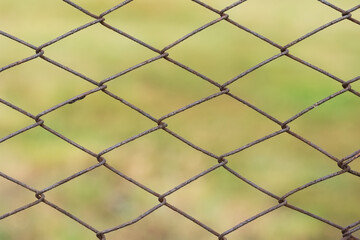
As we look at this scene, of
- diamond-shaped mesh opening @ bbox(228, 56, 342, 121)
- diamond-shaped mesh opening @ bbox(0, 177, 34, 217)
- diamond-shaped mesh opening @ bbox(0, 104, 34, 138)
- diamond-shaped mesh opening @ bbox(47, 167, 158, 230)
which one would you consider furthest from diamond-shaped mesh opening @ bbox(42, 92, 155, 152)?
diamond-shaped mesh opening @ bbox(228, 56, 342, 121)

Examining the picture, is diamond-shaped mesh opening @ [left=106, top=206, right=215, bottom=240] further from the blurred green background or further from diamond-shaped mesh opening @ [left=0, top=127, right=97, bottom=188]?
diamond-shaped mesh opening @ [left=0, top=127, right=97, bottom=188]

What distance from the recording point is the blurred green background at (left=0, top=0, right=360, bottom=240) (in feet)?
10.7

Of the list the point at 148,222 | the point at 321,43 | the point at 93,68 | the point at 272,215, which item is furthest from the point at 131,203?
the point at 321,43

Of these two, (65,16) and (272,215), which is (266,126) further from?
(65,16)

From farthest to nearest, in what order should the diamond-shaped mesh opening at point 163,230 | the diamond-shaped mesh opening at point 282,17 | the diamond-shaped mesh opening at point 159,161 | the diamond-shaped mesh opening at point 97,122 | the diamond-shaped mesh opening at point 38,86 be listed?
the diamond-shaped mesh opening at point 282,17 < the diamond-shaped mesh opening at point 38,86 < the diamond-shaped mesh opening at point 97,122 < the diamond-shaped mesh opening at point 159,161 < the diamond-shaped mesh opening at point 163,230

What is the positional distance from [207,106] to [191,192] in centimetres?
95

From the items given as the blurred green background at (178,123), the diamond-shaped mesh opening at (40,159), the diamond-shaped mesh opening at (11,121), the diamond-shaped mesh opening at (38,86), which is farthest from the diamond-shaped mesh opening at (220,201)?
the diamond-shaped mesh opening at (38,86)

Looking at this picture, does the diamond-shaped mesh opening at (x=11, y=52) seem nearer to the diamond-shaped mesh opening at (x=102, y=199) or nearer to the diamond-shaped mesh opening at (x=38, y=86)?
the diamond-shaped mesh opening at (x=38, y=86)

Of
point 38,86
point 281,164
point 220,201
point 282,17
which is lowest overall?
point 220,201

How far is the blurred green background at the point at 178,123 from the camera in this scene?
3254mm

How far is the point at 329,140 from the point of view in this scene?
3941 mm

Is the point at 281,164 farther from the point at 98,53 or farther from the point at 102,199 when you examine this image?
the point at 98,53

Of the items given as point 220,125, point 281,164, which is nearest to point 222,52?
point 220,125

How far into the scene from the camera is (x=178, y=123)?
13.4 ft
